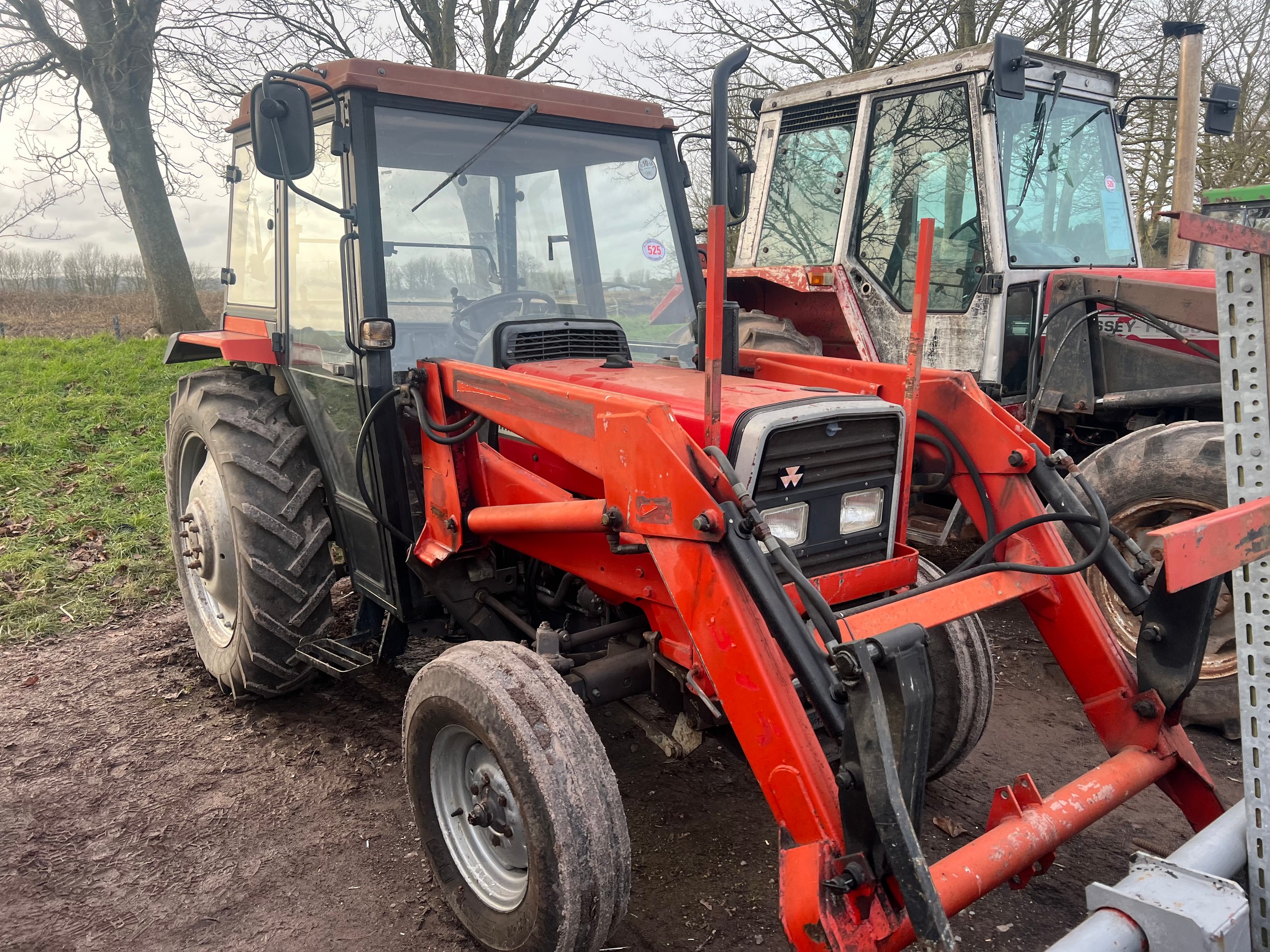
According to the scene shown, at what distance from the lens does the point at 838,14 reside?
12117 mm

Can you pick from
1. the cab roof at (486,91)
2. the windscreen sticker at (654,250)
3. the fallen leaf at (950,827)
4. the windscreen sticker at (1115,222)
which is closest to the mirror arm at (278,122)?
the cab roof at (486,91)

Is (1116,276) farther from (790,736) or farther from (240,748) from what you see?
(240,748)

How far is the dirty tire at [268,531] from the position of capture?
362cm

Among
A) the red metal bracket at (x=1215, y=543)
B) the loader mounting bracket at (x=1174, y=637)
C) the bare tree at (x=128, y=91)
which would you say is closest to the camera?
the red metal bracket at (x=1215, y=543)

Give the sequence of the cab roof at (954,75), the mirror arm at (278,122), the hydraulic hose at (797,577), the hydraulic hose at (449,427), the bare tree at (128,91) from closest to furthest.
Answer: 1. the hydraulic hose at (797,577)
2. the mirror arm at (278,122)
3. the hydraulic hose at (449,427)
4. the cab roof at (954,75)
5. the bare tree at (128,91)

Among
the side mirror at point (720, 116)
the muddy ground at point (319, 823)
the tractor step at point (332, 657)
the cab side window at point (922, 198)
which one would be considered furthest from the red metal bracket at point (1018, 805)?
the cab side window at point (922, 198)

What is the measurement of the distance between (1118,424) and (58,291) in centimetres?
2386

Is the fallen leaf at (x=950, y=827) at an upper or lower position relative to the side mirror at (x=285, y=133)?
lower

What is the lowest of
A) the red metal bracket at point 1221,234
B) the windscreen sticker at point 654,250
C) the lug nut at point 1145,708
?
the lug nut at point 1145,708

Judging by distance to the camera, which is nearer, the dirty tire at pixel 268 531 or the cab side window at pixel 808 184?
the dirty tire at pixel 268 531

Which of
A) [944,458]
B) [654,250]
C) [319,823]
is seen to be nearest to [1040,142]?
[654,250]

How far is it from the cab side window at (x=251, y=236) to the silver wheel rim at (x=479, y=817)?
2126 millimetres

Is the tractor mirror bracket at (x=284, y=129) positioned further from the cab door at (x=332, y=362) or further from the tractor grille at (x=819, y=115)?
the tractor grille at (x=819, y=115)

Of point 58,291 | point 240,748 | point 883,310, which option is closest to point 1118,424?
point 883,310
